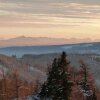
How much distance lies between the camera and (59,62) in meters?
58.3

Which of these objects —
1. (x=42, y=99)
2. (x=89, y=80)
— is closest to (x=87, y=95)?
(x=89, y=80)

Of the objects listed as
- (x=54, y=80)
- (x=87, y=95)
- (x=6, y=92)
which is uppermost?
(x=54, y=80)

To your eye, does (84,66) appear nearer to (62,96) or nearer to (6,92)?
(62,96)

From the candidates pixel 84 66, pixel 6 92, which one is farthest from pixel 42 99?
pixel 6 92

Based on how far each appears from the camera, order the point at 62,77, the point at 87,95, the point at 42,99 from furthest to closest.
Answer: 1. the point at 87,95
2. the point at 42,99
3. the point at 62,77

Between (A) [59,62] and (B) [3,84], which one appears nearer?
(A) [59,62]

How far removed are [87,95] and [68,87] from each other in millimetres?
11562

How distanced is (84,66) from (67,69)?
14894mm

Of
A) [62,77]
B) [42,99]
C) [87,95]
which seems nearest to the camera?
[62,77]

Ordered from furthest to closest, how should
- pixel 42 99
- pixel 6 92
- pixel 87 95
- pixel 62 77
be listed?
pixel 6 92 < pixel 87 95 < pixel 42 99 < pixel 62 77

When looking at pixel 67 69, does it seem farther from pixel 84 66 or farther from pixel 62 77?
pixel 84 66

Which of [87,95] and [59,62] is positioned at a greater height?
[59,62]

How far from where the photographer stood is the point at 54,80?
57750 millimetres

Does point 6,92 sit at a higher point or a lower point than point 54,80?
lower
